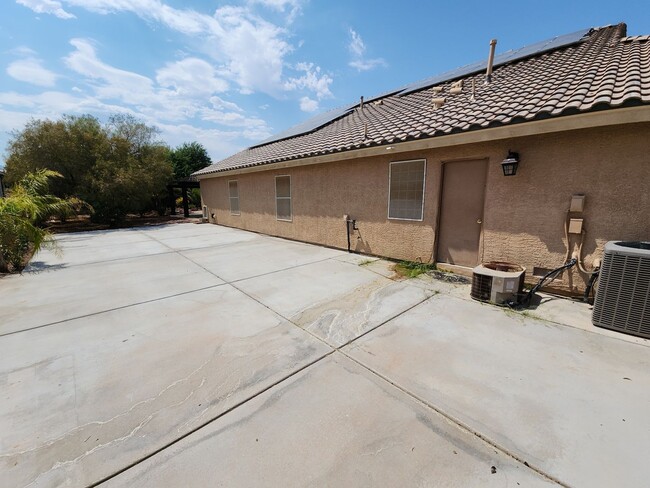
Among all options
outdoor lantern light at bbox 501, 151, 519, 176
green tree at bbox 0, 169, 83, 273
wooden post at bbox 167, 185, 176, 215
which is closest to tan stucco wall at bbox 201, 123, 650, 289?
outdoor lantern light at bbox 501, 151, 519, 176

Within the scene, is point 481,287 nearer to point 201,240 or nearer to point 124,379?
point 124,379

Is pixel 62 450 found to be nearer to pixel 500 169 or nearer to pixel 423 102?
pixel 500 169

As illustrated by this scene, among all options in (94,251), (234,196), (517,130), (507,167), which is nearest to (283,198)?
(234,196)

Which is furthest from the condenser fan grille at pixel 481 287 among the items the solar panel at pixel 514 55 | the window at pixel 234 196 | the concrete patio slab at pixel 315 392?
the window at pixel 234 196

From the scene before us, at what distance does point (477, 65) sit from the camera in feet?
27.9

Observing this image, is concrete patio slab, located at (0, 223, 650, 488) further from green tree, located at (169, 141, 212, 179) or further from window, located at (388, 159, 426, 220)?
green tree, located at (169, 141, 212, 179)

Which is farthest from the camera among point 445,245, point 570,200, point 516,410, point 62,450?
point 445,245

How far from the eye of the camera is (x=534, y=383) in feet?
7.92

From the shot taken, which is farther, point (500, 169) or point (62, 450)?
point (500, 169)

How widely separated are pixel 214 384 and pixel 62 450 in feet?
3.25

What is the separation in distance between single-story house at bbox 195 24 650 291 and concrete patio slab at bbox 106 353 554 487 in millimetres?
3743

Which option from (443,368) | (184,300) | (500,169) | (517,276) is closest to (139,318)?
(184,300)

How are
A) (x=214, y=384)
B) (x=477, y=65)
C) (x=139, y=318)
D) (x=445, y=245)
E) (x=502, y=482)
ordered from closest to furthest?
(x=502, y=482)
(x=214, y=384)
(x=139, y=318)
(x=445, y=245)
(x=477, y=65)

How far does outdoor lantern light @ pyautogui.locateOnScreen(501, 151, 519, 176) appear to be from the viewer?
4316 mm
